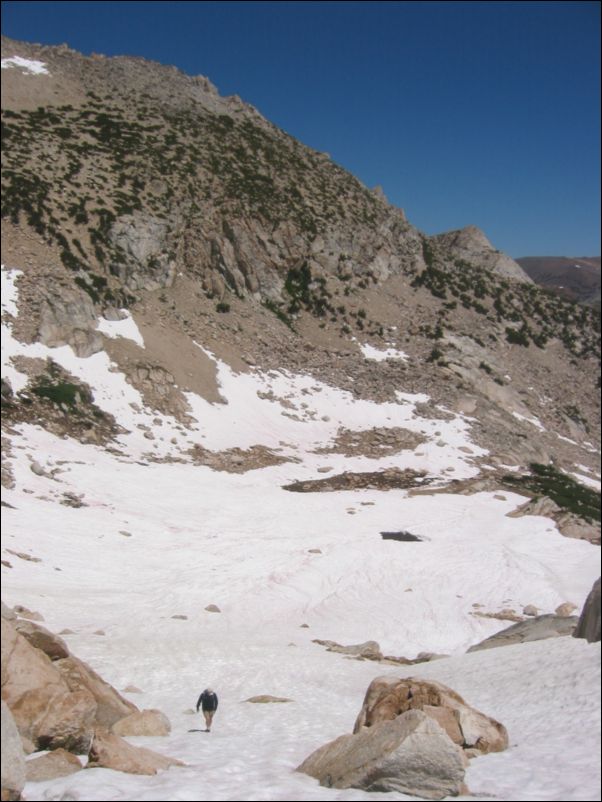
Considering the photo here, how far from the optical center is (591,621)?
16.5m

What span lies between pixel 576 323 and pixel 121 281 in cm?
6489

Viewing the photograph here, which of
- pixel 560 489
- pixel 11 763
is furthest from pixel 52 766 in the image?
pixel 560 489

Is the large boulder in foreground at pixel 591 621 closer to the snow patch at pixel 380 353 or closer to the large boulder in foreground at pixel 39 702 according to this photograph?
the large boulder in foreground at pixel 39 702

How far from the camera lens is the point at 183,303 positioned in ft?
205

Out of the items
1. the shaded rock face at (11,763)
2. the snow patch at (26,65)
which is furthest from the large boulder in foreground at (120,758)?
the snow patch at (26,65)

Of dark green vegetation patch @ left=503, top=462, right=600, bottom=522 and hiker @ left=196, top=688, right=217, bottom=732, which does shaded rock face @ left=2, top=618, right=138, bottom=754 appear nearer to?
hiker @ left=196, top=688, right=217, bottom=732

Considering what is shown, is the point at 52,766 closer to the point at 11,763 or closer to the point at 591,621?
the point at 11,763

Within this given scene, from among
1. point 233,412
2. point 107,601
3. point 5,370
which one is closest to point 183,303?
point 233,412

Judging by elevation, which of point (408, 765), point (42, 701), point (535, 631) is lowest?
point (535, 631)

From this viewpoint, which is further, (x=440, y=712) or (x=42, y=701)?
(x=440, y=712)

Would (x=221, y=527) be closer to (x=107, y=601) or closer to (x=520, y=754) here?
(x=107, y=601)

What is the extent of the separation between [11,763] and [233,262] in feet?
212

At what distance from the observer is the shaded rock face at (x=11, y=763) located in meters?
7.72

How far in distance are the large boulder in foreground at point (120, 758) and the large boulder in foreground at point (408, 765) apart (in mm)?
2425
